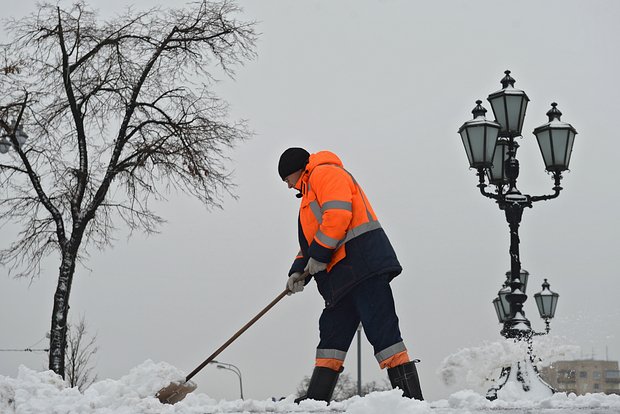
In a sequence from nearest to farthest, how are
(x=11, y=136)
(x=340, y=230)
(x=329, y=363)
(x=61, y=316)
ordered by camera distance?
(x=340, y=230) < (x=329, y=363) < (x=61, y=316) < (x=11, y=136)

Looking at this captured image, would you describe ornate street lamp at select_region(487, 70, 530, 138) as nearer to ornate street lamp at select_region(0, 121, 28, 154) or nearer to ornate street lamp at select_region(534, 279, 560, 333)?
ornate street lamp at select_region(534, 279, 560, 333)

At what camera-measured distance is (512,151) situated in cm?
919

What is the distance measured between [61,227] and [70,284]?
1.21m

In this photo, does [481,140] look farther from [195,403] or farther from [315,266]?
[195,403]

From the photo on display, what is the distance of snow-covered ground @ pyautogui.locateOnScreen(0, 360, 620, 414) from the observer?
395 centimetres

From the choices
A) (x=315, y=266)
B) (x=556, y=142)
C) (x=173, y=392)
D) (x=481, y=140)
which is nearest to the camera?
(x=315, y=266)

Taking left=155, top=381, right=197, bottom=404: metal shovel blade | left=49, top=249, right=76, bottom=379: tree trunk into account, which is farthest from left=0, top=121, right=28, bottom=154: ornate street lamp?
left=155, top=381, right=197, bottom=404: metal shovel blade

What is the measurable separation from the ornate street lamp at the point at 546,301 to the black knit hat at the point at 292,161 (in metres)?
8.81

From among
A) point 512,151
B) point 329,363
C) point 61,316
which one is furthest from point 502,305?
point 329,363

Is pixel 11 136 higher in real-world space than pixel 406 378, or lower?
higher

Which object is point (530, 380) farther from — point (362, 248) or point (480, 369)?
point (362, 248)

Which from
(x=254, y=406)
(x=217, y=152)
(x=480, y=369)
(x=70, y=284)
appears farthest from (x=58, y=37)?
(x=254, y=406)

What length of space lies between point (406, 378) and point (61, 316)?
8.20 meters

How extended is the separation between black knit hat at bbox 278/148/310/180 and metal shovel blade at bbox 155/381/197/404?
1832 mm
